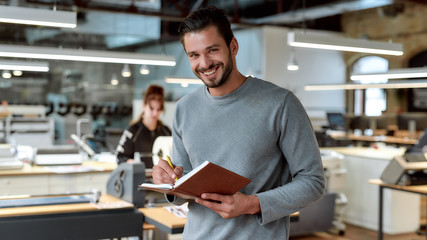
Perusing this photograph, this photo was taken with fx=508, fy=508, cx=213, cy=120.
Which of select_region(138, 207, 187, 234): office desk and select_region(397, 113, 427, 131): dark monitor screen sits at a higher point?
select_region(397, 113, 427, 131): dark monitor screen

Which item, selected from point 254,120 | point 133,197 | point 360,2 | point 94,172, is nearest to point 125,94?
point 360,2

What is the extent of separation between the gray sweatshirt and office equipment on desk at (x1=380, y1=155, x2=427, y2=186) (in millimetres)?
3962

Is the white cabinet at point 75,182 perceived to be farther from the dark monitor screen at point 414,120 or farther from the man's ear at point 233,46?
the dark monitor screen at point 414,120

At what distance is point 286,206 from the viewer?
1.55 m

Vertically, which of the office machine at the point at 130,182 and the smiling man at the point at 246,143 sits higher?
the smiling man at the point at 246,143

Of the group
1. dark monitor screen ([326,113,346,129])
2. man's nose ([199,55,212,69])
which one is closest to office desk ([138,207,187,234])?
man's nose ([199,55,212,69])

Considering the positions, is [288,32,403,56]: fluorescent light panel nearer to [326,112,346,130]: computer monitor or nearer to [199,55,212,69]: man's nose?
[199,55,212,69]: man's nose

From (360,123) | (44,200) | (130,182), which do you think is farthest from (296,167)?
(360,123)

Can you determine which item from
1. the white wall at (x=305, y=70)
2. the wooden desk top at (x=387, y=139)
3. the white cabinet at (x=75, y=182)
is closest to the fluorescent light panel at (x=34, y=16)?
the white cabinet at (x=75, y=182)

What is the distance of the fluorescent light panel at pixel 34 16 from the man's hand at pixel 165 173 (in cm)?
293

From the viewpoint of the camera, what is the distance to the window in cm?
1425

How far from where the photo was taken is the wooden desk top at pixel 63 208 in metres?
3.21

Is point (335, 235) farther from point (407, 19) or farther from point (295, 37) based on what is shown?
point (407, 19)

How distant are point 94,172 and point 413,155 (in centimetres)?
361
